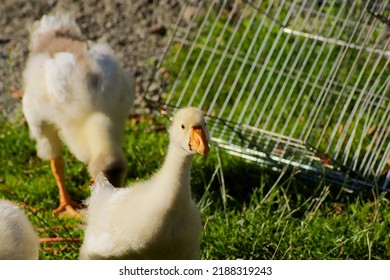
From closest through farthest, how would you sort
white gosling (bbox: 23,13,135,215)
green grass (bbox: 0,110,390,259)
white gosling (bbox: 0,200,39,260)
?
1. white gosling (bbox: 0,200,39,260)
2. green grass (bbox: 0,110,390,259)
3. white gosling (bbox: 23,13,135,215)

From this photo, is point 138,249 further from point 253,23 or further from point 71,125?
point 253,23

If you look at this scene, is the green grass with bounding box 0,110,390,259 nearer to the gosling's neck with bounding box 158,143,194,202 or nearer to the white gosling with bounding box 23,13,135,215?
the white gosling with bounding box 23,13,135,215

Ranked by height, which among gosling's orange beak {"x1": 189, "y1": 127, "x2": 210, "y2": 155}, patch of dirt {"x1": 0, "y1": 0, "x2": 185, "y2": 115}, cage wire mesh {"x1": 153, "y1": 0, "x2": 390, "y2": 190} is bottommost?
patch of dirt {"x1": 0, "y1": 0, "x2": 185, "y2": 115}

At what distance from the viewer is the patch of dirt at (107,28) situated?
21.6ft

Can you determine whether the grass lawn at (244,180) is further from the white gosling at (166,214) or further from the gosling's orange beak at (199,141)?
the gosling's orange beak at (199,141)

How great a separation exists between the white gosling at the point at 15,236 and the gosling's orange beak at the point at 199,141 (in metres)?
0.80

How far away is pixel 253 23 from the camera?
6555mm

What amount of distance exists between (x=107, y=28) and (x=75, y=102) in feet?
6.97

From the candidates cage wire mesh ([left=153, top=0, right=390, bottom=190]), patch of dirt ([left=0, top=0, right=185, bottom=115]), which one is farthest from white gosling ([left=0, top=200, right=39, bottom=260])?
patch of dirt ([left=0, top=0, right=185, bottom=115])

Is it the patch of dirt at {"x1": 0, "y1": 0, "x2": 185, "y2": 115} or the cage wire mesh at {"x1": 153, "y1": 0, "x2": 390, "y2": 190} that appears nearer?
the cage wire mesh at {"x1": 153, "y1": 0, "x2": 390, "y2": 190}

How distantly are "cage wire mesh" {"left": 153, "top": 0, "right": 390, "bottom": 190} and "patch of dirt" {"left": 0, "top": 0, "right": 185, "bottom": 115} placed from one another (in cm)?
20

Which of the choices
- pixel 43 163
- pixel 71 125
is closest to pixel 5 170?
pixel 43 163

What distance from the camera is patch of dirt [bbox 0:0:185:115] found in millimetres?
6594

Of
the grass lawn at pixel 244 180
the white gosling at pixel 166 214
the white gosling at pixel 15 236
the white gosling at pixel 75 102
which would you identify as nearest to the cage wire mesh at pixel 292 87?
the grass lawn at pixel 244 180
